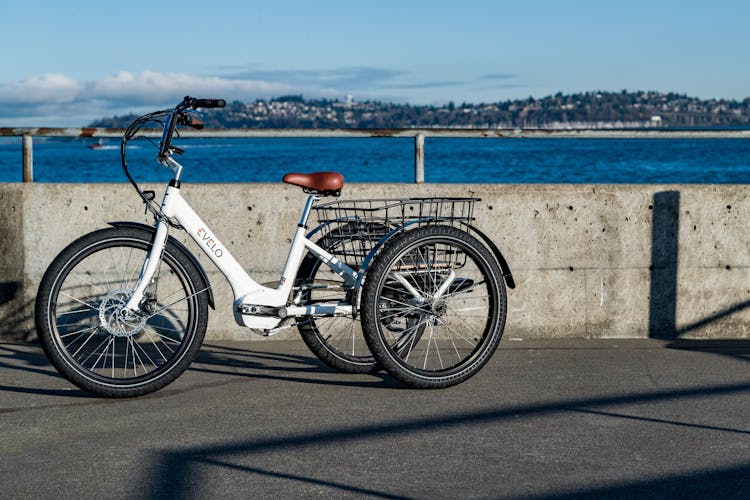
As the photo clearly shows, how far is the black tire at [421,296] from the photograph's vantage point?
5.41 m

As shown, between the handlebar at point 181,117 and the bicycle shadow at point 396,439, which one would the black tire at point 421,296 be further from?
the handlebar at point 181,117

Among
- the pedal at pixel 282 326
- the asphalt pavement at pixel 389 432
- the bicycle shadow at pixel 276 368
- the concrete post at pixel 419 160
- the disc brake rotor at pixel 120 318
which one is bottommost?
the bicycle shadow at pixel 276 368

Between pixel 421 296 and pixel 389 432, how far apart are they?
124 centimetres

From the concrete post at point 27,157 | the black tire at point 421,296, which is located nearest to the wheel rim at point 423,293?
the black tire at point 421,296

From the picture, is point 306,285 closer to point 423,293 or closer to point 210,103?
point 423,293

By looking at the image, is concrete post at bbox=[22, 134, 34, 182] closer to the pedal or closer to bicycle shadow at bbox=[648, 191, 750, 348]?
the pedal

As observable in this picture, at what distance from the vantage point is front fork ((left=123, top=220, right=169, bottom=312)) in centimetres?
527

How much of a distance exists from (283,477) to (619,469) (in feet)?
4.50

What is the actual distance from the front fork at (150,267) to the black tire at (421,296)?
1.15 m

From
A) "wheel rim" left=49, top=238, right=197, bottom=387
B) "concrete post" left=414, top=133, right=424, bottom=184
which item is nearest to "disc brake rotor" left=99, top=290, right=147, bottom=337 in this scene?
"wheel rim" left=49, top=238, right=197, bottom=387

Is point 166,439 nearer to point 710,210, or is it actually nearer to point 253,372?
point 253,372

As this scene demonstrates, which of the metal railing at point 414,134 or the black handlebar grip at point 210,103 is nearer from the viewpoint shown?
the black handlebar grip at point 210,103

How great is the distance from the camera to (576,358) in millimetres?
6332

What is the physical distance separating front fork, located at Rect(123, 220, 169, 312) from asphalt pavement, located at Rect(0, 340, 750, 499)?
1.73 feet
